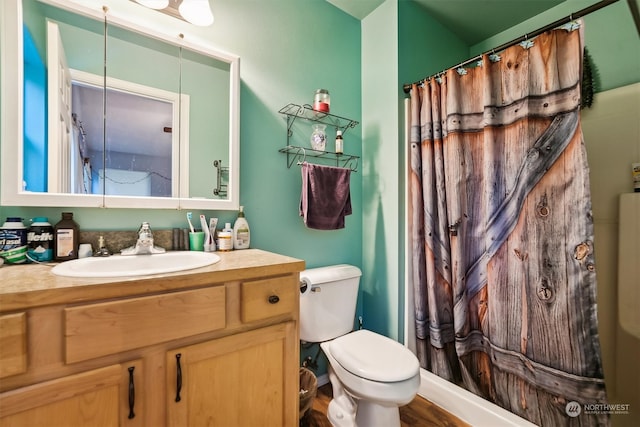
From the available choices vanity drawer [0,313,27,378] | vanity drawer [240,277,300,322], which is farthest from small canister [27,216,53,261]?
vanity drawer [240,277,300,322]

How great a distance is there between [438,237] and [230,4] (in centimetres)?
167

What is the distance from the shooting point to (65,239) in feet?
3.26

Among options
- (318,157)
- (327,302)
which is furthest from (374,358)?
(318,157)

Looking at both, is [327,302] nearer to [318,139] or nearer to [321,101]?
[318,139]

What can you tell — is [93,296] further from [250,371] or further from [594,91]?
[594,91]

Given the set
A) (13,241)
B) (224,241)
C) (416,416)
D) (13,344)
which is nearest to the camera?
(13,344)

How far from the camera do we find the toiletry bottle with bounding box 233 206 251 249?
1.33 m

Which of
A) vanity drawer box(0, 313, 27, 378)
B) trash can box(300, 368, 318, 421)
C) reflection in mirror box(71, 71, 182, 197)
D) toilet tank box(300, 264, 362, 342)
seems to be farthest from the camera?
toilet tank box(300, 264, 362, 342)

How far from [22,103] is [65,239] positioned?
0.49 metres

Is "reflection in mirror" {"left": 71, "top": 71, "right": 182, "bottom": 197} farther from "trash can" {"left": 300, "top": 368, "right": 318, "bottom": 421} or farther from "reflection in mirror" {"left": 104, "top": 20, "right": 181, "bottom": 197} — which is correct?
"trash can" {"left": 300, "top": 368, "right": 318, "bottom": 421}

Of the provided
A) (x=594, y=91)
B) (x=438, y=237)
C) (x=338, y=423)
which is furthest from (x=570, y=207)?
(x=338, y=423)

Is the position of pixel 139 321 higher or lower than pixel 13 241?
lower

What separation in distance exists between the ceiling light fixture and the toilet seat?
1.66m

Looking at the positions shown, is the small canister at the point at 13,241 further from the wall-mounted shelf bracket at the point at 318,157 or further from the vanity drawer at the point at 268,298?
the wall-mounted shelf bracket at the point at 318,157
